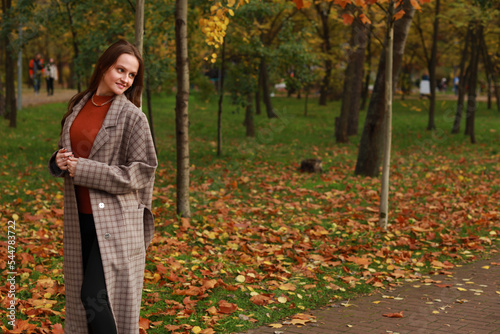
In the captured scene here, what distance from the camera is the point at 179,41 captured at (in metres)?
8.14

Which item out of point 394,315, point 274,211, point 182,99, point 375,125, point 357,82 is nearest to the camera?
point 394,315

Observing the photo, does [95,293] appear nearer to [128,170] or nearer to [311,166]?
[128,170]

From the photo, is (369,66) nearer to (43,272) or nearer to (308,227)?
(308,227)

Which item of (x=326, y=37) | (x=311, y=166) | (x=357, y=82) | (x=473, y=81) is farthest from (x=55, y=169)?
(x=326, y=37)

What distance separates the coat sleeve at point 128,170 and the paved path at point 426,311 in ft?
6.45

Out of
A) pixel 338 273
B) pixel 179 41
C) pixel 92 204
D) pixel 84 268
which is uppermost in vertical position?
pixel 179 41

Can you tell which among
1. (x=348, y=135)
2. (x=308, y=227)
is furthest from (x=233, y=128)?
(x=308, y=227)

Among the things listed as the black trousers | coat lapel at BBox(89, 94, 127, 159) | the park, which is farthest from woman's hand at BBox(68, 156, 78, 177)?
the park

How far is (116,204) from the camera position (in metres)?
3.36

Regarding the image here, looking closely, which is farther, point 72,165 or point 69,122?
point 69,122

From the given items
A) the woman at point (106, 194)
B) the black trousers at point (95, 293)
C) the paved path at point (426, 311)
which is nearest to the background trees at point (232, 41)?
the paved path at point (426, 311)

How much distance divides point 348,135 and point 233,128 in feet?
15.6

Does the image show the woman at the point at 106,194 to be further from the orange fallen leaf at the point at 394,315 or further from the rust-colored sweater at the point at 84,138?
the orange fallen leaf at the point at 394,315

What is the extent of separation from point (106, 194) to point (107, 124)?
38 cm
